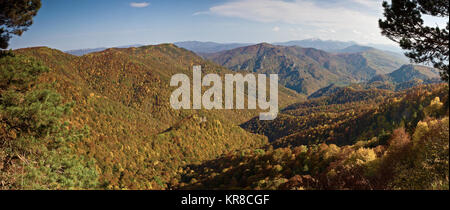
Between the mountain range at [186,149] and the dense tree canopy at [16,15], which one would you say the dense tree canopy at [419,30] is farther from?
the dense tree canopy at [16,15]

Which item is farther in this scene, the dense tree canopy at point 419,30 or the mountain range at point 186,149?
the mountain range at point 186,149

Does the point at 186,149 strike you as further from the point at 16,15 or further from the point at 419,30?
the point at 419,30

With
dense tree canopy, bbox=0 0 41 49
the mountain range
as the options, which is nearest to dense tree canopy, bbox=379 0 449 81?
the mountain range

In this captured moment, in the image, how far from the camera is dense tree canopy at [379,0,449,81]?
37.9 feet

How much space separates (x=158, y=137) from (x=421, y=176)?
135425 mm

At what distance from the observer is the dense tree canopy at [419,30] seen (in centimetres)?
1156

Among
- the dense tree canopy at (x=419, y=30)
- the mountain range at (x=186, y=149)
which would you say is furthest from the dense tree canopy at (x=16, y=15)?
the dense tree canopy at (x=419, y=30)

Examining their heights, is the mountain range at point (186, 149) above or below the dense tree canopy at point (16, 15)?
below

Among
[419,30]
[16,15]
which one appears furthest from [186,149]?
[419,30]

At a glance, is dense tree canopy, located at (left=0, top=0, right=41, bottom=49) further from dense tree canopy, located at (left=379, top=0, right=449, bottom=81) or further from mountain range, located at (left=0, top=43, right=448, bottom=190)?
dense tree canopy, located at (left=379, top=0, right=449, bottom=81)
